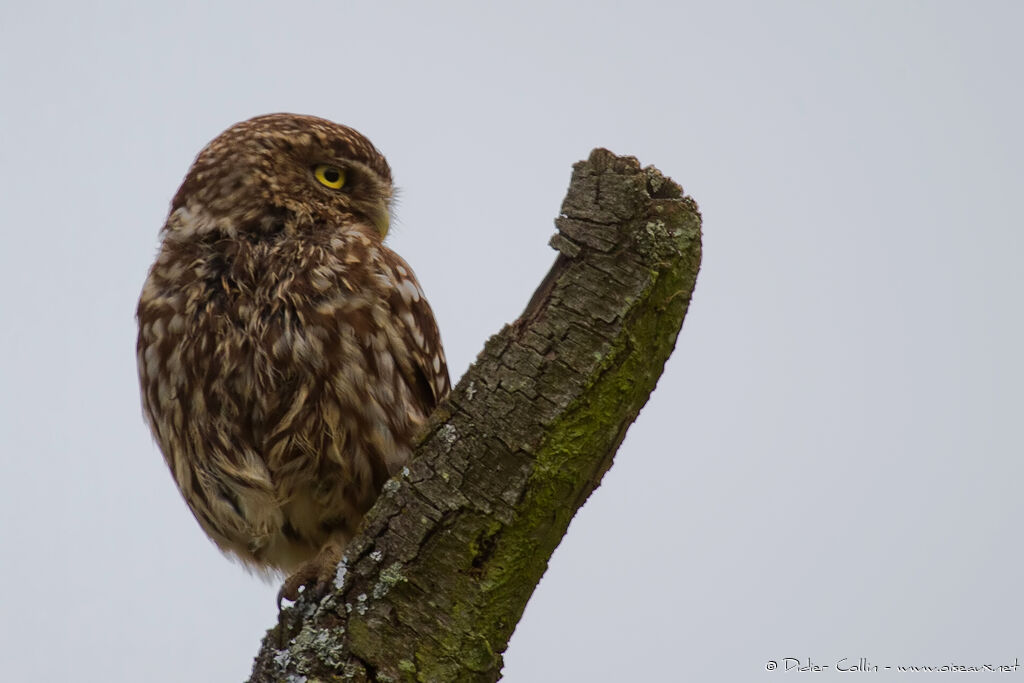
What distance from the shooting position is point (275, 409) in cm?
326

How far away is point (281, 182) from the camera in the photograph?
3.69 m

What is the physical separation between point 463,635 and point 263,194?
1.72 meters

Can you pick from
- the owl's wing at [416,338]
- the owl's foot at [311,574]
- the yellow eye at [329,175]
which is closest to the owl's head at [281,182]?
the yellow eye at [329,175]

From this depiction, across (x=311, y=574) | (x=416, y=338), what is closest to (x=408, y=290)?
(x=416, y=338)

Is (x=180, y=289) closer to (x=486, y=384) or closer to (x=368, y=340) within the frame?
(x=368, y=340)

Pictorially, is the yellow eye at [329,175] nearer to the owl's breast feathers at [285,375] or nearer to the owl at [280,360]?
the owl at [280,360]

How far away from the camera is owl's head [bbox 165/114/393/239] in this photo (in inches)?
142

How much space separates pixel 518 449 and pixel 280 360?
3.04 ft

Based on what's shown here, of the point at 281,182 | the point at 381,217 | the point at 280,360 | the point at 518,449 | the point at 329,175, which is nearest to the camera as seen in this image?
the point at 518,449

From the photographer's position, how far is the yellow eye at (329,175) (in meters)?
3.83

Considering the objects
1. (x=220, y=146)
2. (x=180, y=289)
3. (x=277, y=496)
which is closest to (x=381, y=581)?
(x=277, y=496)

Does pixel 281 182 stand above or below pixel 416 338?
above

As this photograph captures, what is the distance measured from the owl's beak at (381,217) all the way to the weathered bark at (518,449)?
140 cm

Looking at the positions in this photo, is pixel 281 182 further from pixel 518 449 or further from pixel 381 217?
pixel 518 449
